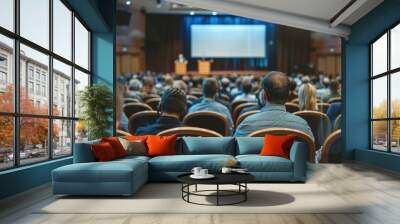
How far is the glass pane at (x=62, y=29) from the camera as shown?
268 inches

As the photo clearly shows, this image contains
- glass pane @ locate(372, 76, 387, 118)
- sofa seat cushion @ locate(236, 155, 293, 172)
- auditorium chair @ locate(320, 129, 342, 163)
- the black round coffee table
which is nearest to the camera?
the black round coffee table

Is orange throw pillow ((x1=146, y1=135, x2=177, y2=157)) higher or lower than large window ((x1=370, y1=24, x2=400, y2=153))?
lower

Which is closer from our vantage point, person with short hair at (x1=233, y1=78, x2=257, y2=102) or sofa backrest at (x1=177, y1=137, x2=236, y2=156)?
sofa backrest at (x1=177, y1=137, x2=236, y2=156)

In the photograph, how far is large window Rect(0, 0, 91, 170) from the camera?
5.11m

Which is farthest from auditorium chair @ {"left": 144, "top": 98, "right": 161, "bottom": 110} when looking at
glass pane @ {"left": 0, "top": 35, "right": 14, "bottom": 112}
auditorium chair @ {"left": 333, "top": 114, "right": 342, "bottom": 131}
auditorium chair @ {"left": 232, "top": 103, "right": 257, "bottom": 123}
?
auditorium chair @ {"left": 333, "top": 114, "right": 342, "bottom": 131}

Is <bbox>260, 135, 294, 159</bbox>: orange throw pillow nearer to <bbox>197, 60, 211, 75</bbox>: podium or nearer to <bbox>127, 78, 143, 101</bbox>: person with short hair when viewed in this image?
<bbox>197, 60, 211, 75</bbox>: podium

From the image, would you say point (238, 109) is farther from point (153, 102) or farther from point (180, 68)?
point (153, 102)

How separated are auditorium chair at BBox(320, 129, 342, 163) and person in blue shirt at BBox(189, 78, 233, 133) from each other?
2.18 metres

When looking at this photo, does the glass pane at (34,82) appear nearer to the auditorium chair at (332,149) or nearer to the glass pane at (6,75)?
the glass pane at (6,75)

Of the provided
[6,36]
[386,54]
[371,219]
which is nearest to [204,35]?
[386,54]

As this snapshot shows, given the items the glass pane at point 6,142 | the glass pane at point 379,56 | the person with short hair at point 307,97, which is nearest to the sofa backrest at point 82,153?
the glass pane at point 6,142

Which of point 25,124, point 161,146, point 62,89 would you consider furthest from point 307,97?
point 25,124

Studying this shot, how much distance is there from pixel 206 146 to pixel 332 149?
3.57 meters

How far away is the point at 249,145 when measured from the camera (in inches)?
274
